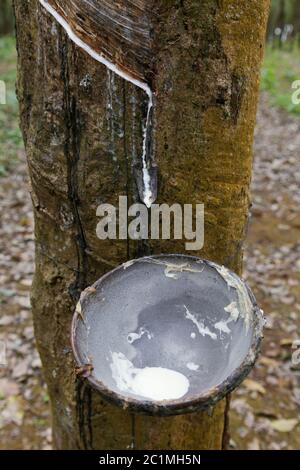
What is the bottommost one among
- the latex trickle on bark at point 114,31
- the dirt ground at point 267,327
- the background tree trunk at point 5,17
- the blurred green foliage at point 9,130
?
the dirt ground at point 267,327

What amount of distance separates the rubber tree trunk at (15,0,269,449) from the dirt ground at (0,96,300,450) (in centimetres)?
157

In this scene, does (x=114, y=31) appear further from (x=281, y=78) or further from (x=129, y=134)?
(x=281, y=78)

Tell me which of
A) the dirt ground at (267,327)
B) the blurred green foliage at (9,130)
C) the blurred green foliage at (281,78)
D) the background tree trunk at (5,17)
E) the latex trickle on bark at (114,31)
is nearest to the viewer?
the latex trickle on bark at (114,31)

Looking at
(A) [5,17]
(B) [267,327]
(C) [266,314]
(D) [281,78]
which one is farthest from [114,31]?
(A) [5,17]

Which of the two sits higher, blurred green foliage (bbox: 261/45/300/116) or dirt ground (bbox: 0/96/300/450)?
blurred green foliage (bbox: 261/45/300/116)

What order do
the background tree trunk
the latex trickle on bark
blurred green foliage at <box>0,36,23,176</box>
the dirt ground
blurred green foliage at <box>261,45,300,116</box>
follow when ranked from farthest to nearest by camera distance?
the background tree trunk, blurred green foliage at <box>261,45,300,116</box>, blurred green foliage at <box>0,36,23,176</box>, the dirt ground, the latex trickle on bark

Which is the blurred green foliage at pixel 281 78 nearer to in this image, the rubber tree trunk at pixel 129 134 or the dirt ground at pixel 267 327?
the dirt ground at pixel 267 327

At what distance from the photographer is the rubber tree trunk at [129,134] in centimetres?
158

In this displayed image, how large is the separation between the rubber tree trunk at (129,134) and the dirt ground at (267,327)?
5.16 feet

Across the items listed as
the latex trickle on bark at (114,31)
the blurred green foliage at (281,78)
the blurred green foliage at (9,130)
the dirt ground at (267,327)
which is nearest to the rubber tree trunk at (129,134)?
the latex trickle on bark at (114,31)

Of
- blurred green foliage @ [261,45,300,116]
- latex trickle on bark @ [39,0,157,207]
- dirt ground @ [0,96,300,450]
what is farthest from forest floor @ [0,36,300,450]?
blurred green foliage @ [261,45,300,116]

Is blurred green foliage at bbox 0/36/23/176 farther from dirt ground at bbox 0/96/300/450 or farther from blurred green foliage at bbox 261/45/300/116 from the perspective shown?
blurred green foliage at bbox 261/45/300/116

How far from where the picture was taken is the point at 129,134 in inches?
66.0

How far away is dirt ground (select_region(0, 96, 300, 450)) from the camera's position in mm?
3445
